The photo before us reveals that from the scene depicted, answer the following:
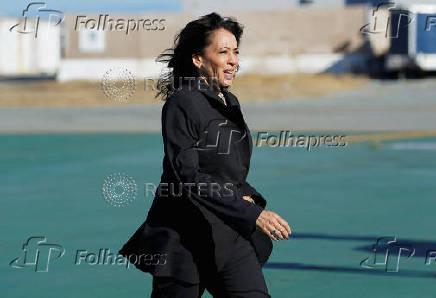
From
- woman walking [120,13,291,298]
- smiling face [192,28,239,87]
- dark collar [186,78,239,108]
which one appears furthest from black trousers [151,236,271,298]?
smiling face [192,28,239,87]

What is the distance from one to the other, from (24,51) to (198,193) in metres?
88.8

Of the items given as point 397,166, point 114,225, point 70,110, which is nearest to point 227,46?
point 114,225

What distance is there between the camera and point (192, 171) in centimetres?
413

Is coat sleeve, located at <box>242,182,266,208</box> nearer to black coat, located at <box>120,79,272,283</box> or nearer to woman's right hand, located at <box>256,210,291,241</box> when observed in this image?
black coat, located at <box>120,79,272,283</box>

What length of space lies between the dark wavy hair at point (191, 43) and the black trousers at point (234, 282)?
31.7 inches

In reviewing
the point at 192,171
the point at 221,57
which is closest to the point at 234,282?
the point at 192,171

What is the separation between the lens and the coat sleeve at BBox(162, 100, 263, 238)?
4.14 metres

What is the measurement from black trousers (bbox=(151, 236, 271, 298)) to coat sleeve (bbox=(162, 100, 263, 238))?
154 millimetres

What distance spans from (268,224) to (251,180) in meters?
9.67

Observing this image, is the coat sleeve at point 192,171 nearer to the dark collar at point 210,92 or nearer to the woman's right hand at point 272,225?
the woman's right hand at point 272,225

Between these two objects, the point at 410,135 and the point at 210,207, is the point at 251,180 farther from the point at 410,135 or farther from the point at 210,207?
the point at 210,207

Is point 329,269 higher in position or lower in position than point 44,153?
higher

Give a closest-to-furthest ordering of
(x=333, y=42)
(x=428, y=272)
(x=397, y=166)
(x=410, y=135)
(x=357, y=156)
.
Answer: (x=428, y=272) → (x=397, y=166) → (x=357, y=156) → (x=410, y=135) → (x=333, y=42)

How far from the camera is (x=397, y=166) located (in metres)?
14.9
